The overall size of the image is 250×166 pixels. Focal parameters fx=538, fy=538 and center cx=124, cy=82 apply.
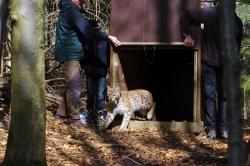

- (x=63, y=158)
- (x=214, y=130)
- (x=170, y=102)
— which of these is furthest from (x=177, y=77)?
(x=63, y=158)

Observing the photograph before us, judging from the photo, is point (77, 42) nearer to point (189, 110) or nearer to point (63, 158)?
point (63, 158)

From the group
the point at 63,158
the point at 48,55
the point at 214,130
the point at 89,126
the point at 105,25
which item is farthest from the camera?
the point at 105,25

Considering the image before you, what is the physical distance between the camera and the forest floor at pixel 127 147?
6.10 m

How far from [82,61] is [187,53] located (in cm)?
273

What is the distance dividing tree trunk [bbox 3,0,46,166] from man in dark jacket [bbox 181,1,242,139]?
3.13m

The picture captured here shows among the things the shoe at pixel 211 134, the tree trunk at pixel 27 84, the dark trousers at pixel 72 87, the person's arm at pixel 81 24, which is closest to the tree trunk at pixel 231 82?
the tree trunk at pixel 27 84

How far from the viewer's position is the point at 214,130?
7555mm

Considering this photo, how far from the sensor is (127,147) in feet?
22.1

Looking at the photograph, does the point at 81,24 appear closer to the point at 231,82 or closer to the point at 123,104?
the point at 123,104

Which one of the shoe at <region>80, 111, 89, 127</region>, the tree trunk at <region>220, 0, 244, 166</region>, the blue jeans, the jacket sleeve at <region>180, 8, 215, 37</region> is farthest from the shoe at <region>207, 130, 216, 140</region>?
the tree trunk at <region>220, 0, 244, 166</region>

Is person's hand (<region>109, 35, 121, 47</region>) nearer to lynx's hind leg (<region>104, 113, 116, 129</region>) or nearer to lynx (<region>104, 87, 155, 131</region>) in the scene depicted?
lynx (<region>104, 87, 155, 131</region>)

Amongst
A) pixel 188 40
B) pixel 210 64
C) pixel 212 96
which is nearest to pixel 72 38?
pixel 188 40

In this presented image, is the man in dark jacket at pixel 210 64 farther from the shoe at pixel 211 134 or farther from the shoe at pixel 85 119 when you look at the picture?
the shoe at pixel 85 119

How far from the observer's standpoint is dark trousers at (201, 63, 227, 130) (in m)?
7.52
